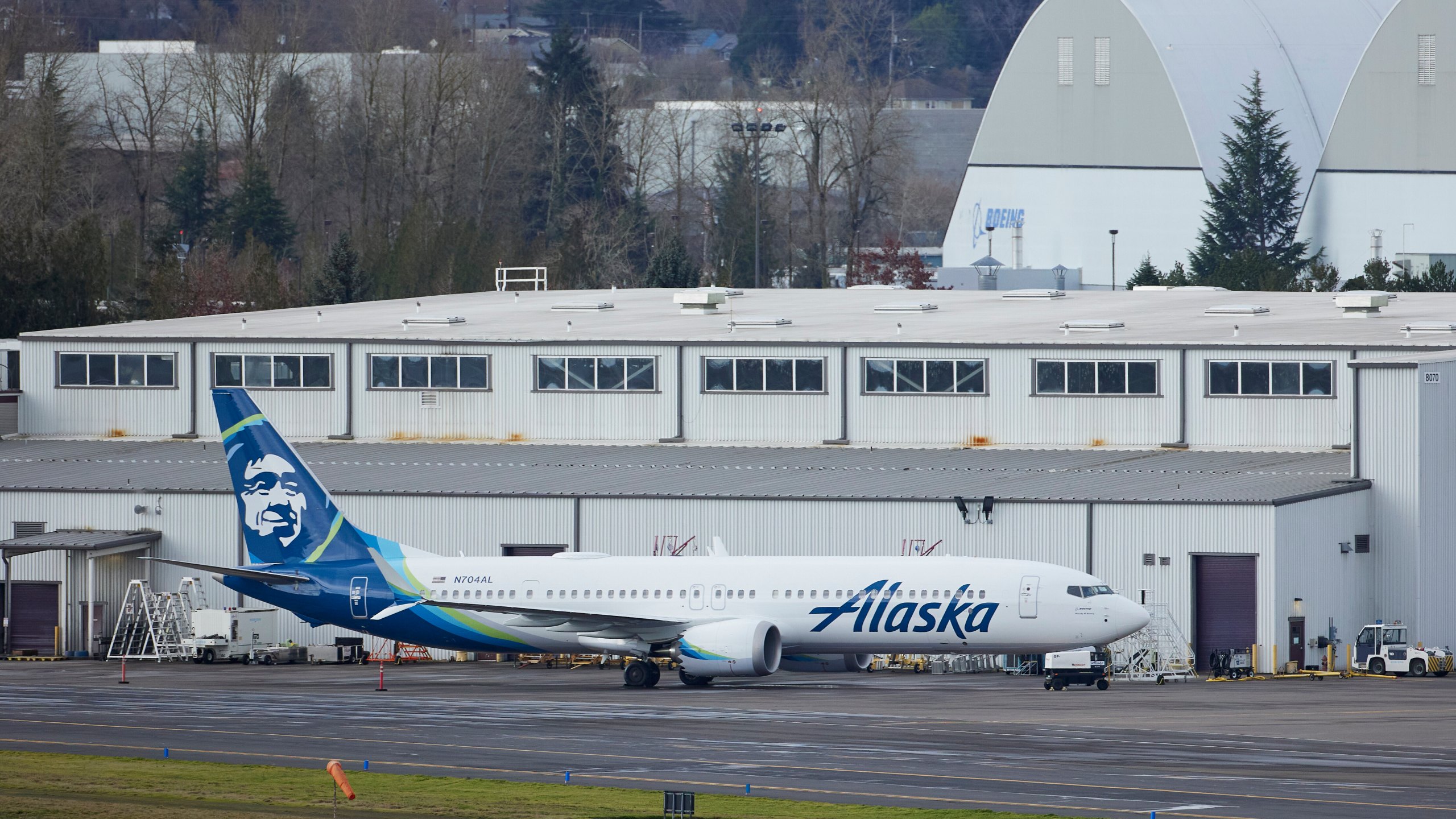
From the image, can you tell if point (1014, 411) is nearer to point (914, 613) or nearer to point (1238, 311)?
point (1238, 311)

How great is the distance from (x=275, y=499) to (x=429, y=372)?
→ 819 inches

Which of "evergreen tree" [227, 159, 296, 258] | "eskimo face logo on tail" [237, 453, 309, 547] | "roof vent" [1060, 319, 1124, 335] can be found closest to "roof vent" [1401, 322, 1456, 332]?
"roof vent" [1060, 319, 1124, 335]

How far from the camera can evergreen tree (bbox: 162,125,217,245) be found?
16712cm

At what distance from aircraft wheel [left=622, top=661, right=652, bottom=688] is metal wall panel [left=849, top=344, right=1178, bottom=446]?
20.5m

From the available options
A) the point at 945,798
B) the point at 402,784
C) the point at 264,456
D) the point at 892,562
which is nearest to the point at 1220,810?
the point at 945,798

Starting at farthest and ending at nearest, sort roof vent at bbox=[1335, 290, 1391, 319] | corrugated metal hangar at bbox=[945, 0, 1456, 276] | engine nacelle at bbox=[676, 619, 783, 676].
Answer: corrugated metal hangar at bbox=[945, 0, 1456, 276], roof vent at bbox=[1335, 290, 1391, 319], engine nacelle at bbox=[676, 619, 783, 676]

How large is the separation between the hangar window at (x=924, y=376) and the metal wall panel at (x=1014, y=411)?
Result: 0.62 feet

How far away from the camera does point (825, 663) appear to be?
2275 inches

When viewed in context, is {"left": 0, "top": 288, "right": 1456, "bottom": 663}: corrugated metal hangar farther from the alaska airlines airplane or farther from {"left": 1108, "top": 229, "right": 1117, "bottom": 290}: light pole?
{"left": 1108, "top": 229, "right": 1117, "bottom": 290}: light pole

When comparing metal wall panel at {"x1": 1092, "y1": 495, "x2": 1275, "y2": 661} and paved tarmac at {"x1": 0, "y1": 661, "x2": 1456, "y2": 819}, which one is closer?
paved tarmac at {"x1": 0, "y1": 661, "x2": 1456, "y2": 819}

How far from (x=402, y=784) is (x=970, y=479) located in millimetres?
34004

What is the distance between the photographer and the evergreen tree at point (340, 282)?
12450 cm

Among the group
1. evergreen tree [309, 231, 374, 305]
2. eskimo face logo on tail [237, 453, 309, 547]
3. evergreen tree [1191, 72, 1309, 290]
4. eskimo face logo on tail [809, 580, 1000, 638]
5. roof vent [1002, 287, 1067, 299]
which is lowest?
eskimo face logo on tail [809, 580, 1000, 638]

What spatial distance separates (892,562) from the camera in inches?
2183
